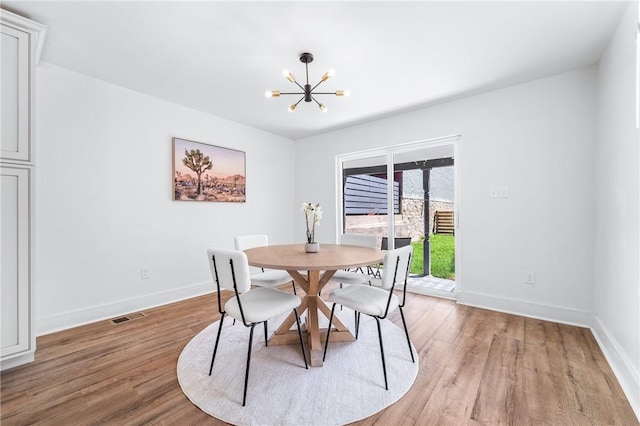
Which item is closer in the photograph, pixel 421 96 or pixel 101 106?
pixel 101 106

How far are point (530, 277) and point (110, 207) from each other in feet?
14.6

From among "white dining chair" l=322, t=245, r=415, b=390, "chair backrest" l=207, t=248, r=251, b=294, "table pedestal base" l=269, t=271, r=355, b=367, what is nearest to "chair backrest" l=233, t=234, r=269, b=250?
"table pedestal base" l=269, t=271, r=355, b=367

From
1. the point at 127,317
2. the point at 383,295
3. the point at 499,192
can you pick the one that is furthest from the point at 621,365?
the point at 127,317

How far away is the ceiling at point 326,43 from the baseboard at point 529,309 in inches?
91.0

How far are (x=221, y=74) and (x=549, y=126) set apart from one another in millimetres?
3305

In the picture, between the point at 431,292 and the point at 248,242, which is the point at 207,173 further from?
the point at 431,292

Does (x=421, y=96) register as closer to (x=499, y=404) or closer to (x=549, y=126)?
(x=549, y=126)

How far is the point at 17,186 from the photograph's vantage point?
6.25 feet

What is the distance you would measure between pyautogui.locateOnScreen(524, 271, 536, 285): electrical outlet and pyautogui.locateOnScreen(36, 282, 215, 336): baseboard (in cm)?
380

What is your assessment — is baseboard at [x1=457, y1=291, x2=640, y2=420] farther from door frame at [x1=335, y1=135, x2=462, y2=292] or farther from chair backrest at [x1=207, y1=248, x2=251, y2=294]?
chair backrest at [x1=207, y1=248, x2=251, y2=294]

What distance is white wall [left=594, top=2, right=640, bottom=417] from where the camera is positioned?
167 centimetres

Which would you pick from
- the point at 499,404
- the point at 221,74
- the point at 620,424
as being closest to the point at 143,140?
the point at 221,74

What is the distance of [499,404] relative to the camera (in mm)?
1550

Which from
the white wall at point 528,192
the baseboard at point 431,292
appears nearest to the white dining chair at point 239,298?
the baseboard at point 431,292
